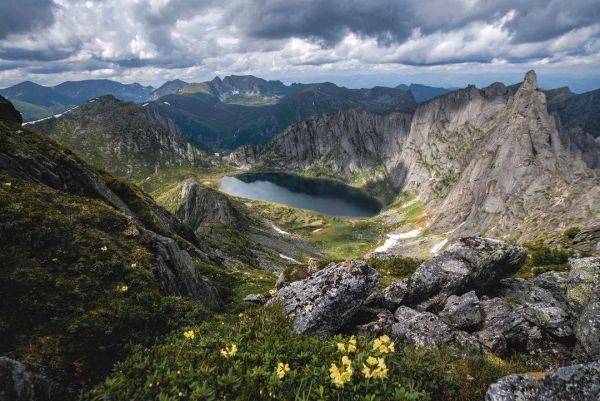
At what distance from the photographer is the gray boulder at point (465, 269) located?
71.4 ft

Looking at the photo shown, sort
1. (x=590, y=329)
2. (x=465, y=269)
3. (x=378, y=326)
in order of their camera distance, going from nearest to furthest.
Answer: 1. (x=590, y=329)
2. (x=378, y=326)
3. (x=465, y=269)

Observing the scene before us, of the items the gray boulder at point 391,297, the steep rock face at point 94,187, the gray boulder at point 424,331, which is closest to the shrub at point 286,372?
the gray boulder at point 424,331

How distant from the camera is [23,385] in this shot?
870 cm

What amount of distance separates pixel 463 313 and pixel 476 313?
1.97ft

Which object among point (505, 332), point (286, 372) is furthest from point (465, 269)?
point (286, 372)

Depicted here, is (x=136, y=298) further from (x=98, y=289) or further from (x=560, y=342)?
(x=560, y=342)

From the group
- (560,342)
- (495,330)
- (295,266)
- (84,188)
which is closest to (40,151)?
(84,188)

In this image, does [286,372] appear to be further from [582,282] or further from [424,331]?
[582,282]

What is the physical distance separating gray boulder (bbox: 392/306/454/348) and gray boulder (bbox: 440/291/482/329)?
226 centimetres

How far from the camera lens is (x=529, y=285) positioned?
24.2 metres

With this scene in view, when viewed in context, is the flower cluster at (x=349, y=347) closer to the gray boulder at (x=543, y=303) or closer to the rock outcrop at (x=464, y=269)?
the gray boulder at (x=543, y=303)

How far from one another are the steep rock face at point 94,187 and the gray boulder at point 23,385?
381 inches

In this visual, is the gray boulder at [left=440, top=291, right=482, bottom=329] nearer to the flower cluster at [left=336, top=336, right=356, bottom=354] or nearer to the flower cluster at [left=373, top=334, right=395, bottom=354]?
the flower cluster at [left=373, top=334, right=395, bottom=354]

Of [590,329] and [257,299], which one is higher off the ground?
[590,329]
